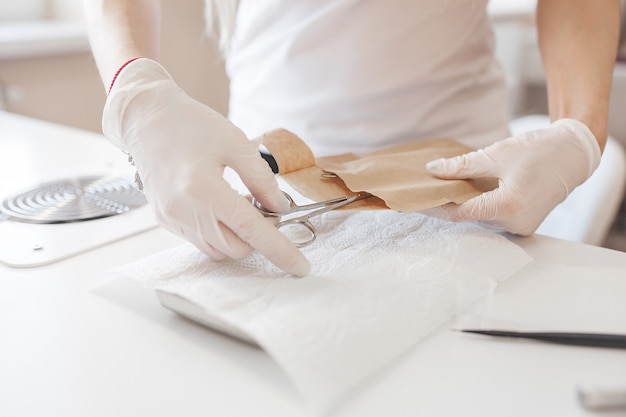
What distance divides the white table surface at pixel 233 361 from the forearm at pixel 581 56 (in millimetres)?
302

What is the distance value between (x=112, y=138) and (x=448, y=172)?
0.42 metres

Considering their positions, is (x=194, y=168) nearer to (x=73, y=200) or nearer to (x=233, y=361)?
(x=233, y=361)

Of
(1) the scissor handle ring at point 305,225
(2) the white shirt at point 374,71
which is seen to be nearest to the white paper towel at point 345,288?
(1) the scissor handle ring at point 305,225

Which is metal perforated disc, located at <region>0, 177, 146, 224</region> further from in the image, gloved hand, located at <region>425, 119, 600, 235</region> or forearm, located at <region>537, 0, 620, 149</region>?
forearm, located at <region>537, 0, 620, 149</region>

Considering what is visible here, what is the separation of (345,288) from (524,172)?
1.01ft

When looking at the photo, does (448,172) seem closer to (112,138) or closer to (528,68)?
(112,138)

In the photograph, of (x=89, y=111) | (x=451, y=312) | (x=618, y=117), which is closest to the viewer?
(x=451, y=312)

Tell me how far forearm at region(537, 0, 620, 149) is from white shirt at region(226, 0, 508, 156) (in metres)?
0.12

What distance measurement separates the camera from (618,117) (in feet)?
8.80

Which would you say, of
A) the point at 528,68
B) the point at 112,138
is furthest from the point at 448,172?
the point at 528,68

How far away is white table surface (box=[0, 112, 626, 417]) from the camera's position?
438 millimetres

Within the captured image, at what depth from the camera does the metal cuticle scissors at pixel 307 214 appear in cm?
64

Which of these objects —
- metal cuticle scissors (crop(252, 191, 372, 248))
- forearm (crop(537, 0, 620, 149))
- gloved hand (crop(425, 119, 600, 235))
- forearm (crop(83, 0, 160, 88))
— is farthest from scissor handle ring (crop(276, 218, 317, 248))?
forearm (crop(537, 0, 620, 149))

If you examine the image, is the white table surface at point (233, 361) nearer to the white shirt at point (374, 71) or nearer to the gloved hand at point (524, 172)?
the gloved hand at point (524, 172)
